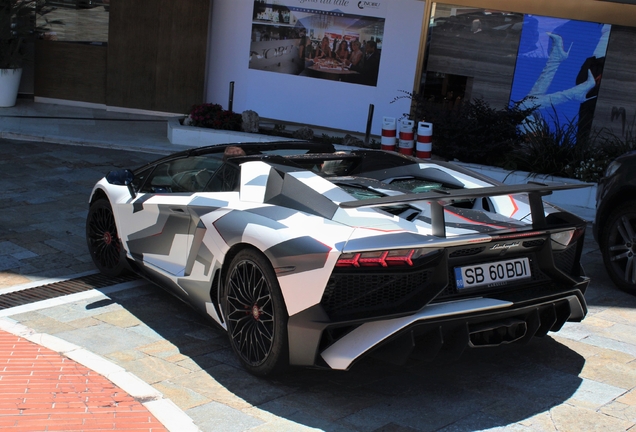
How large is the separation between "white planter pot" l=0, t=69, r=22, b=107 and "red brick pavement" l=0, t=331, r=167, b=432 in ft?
35.9

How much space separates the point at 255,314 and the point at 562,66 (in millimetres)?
10659

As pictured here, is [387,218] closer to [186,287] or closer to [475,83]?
[186,287]

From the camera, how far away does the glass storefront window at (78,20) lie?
15.5 m

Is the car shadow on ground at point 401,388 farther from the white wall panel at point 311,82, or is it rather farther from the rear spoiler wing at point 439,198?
the white wall panel at point 311,82

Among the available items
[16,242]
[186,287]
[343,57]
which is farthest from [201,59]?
[186,287]

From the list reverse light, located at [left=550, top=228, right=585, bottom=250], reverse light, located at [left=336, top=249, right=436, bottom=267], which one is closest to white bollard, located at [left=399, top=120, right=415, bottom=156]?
reverse light, located at [left=550, top=228, right=585, bottom=250]

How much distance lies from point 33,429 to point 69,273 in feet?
10.1

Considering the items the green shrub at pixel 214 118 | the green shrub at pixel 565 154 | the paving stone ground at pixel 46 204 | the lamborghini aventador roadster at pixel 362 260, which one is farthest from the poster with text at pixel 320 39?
the lamborghini aventador roadster at pixel 362 260

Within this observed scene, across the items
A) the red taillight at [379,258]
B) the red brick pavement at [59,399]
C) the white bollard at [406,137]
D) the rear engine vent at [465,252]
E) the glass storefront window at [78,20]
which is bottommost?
the red brick pavement at [59,399]

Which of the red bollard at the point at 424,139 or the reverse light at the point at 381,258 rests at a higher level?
the reverse light at the point at 381,258

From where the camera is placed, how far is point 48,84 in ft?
52.0

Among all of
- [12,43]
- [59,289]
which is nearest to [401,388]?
[59,289]

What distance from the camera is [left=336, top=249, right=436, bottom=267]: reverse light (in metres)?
3.96

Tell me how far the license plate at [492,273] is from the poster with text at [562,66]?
373 inches
